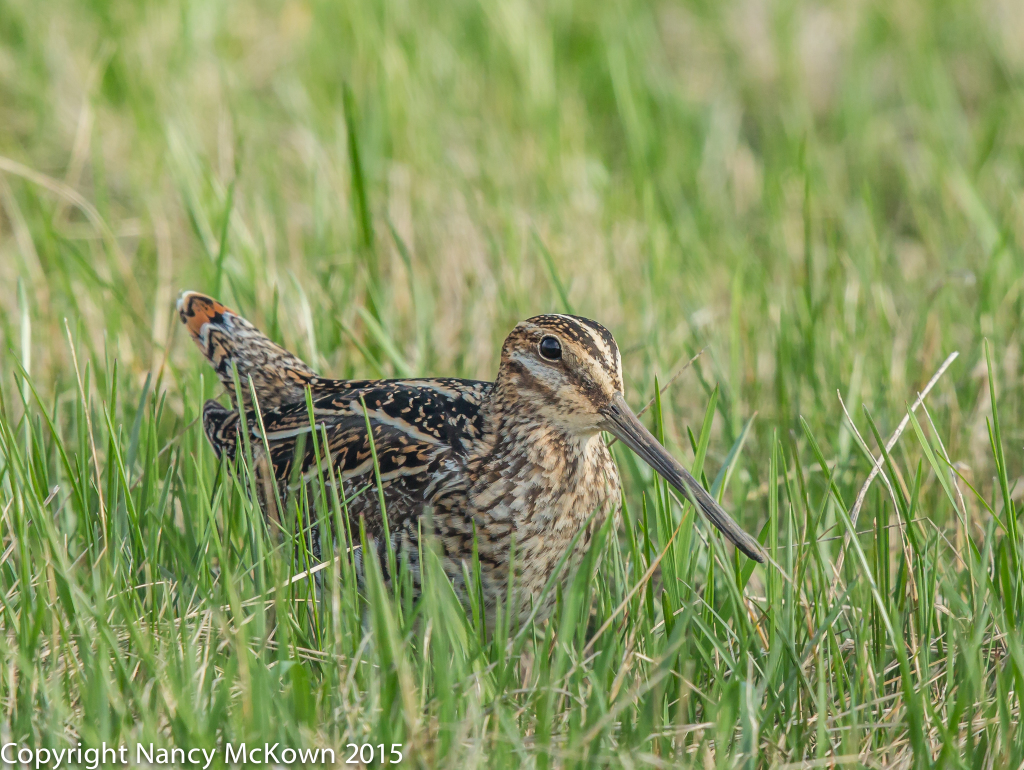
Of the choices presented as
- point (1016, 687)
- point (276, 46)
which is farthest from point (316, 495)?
point (276, 46)

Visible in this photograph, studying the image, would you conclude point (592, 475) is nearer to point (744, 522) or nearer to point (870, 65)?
point (744, 522)

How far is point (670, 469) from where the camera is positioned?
3.28m

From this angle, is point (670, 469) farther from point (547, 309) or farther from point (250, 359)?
point (547, 309)

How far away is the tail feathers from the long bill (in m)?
1.16

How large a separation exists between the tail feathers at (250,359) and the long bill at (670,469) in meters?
1.16

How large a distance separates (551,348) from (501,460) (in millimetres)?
358

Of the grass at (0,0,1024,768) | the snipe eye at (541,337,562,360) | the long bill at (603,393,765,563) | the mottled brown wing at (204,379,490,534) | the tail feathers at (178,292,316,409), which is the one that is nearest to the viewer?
the grass at (0,0,1024,768)

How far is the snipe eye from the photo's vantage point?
3.44m

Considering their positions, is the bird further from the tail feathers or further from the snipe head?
the tail feathers

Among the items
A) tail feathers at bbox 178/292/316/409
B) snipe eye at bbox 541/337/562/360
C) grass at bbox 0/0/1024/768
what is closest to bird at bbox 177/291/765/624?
snipe eye at bbox 541/337/562/360

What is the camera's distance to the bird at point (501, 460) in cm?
340

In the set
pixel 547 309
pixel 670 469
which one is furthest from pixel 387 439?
pixel 547 309

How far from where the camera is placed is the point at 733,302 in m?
4.48

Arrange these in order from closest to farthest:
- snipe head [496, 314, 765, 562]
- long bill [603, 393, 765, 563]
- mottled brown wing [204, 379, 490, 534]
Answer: long bill [603, 393, 765, 563] < snipe head [496, 314, 765, 562] < mottled brown wing [204, 379, 490, 534]
